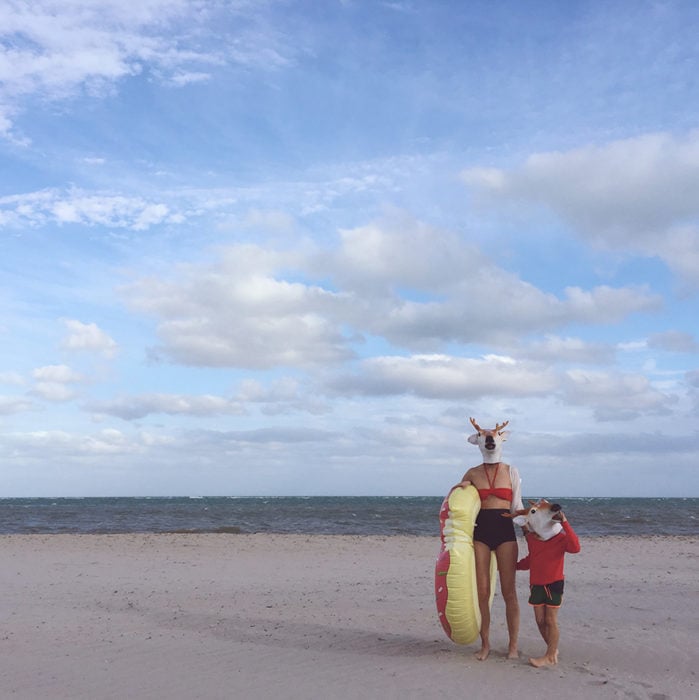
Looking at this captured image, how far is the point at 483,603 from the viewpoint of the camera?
252 inches

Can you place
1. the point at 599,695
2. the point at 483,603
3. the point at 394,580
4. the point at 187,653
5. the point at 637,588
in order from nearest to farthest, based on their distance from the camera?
the point at 599,695
the point at 483,603
the point at 187,653
the point at 637,588
the point at 394,580

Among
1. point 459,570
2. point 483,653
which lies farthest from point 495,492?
point 483,653

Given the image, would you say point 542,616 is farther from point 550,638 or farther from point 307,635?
point 307,635

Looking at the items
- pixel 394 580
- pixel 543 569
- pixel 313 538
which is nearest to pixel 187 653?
pixel 543 569

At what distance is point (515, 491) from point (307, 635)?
9.43 feet

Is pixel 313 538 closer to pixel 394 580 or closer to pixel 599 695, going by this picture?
pixel 394 580

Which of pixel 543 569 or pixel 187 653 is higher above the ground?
pixel 543 569

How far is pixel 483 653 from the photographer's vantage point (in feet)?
21.4

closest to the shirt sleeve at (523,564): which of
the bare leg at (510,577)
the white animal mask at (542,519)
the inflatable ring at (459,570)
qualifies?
the bare leg at (510,577)

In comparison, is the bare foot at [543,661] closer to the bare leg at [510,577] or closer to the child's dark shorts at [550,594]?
the bare leg at [510,577]

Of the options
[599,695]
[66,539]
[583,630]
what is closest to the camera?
[599,695]

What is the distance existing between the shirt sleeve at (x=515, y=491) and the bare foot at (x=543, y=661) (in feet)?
4.26

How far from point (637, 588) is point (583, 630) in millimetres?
3447

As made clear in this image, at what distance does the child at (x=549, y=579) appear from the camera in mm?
6246
